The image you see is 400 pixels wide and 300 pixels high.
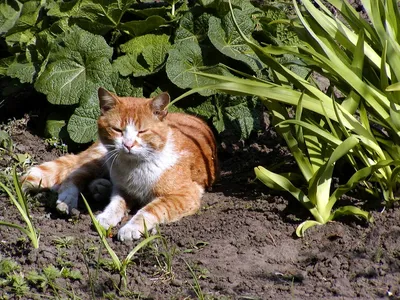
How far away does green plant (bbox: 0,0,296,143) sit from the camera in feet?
19.8

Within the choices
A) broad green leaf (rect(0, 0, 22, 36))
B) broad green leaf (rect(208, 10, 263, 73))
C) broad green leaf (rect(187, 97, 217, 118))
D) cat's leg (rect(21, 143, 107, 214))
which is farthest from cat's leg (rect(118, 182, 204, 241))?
broad green leaf (rect(0, 0, 22, 36))

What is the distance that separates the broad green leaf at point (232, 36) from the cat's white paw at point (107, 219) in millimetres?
1760

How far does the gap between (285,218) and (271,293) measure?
931 millimetres

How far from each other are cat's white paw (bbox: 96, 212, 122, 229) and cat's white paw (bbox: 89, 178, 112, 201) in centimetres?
49

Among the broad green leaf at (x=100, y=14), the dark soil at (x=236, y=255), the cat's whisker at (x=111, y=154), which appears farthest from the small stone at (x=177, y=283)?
the broad green leaf at (x=100, y=14)

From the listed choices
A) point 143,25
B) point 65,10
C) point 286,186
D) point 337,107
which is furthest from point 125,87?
point 337,107

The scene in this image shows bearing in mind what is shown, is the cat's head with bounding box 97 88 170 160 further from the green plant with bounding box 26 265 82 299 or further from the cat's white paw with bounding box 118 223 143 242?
the green plant with bounding box 26 265 82 299

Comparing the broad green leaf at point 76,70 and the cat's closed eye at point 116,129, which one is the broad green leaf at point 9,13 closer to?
the broad green leaf at point 76,70

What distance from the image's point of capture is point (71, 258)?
4277mm

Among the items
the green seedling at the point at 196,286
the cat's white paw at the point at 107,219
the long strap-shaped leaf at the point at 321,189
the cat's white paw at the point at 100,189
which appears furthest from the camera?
the cat's white paw at the point at 100,189

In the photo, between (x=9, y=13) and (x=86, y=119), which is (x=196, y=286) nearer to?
(x=86, y=119)

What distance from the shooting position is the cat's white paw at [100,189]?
5.61 meters

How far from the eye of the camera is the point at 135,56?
6215 mm

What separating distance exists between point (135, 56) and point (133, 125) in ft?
4.20
